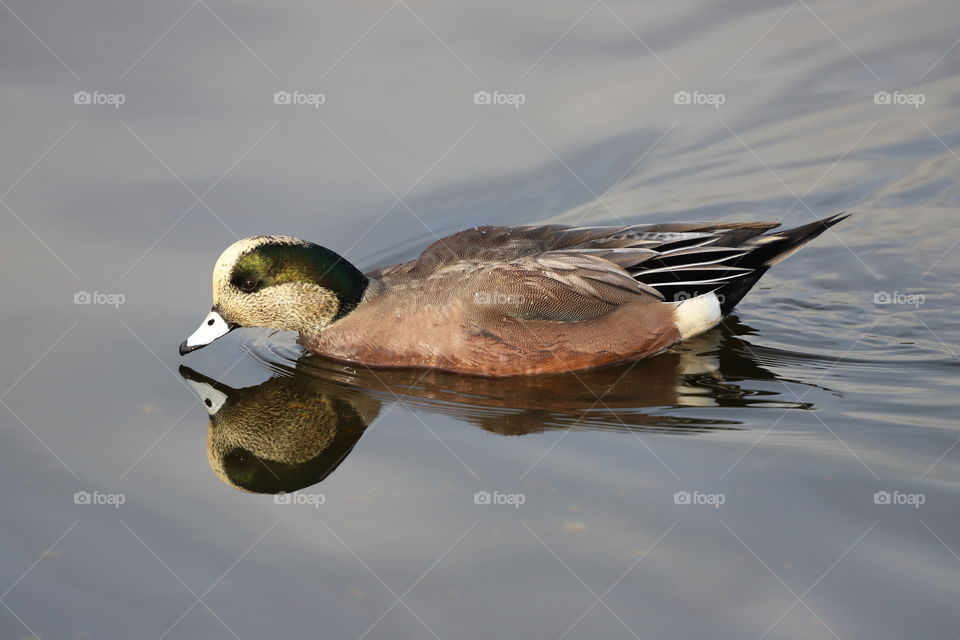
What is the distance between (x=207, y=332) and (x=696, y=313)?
3340 millimetres

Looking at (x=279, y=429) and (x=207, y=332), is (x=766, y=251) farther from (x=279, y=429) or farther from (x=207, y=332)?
(x=207, y=332)

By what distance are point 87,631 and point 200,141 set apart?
5446mm

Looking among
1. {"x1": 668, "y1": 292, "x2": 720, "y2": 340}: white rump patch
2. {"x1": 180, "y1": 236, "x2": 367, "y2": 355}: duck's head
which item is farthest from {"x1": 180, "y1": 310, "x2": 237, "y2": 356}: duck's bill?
{"x1": 668, "y1": 292, "x2": 720, "y2": 340}: white rump patch

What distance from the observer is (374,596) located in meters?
5.34

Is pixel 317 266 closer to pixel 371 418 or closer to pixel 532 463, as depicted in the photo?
pixel 371 418

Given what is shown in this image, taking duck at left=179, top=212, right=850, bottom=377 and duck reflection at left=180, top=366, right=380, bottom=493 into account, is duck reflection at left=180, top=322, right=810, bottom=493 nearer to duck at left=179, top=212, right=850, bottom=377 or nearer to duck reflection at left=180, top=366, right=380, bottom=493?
duck reflection at left=180, top=366, right=380, bottom=493

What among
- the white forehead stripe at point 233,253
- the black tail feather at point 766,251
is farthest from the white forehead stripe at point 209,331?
the black tail feather at point 766,251

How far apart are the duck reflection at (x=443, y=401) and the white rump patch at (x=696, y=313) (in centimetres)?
12

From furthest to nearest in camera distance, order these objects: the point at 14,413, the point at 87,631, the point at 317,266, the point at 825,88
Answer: the point at 825,88, the point at 317,266, the point at 14,413, the point at 87,631

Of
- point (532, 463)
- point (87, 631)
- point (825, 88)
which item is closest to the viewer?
point (87, 631)

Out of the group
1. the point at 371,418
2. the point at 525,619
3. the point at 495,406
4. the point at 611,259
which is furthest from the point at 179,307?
the point at 525,619

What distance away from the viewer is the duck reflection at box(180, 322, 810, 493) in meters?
6.62

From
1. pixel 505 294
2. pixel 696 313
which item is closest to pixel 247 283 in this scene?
pixel 505 294

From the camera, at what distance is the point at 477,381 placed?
7.51 meters
